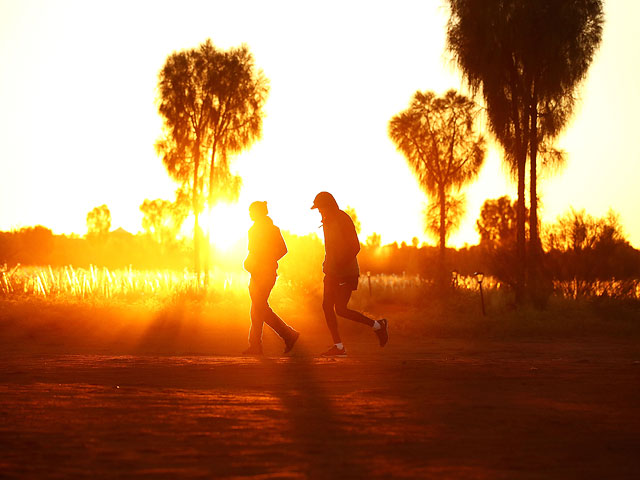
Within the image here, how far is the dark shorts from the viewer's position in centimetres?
1139

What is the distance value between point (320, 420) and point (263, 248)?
19.4ft

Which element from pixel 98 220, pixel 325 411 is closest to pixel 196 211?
pixel 325 411

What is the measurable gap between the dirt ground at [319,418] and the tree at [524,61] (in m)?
13.4

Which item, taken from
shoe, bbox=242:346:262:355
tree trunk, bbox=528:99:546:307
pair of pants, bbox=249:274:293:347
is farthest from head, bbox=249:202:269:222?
tree trunk, bbox=528:99:546:307

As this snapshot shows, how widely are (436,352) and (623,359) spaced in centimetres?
282

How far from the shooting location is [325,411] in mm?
6984

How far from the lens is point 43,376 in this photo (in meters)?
9.55

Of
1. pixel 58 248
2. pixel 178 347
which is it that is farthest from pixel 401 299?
pixel 58 248

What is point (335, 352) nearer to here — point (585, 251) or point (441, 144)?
point (585, 251)

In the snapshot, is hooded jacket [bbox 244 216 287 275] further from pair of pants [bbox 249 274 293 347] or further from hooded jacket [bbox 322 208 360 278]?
hooded jacket [bbox 322 208 360 278]

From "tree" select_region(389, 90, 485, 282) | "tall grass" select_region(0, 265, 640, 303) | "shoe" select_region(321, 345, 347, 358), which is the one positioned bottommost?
"shoe" select_region(321, 345, 347, 358)

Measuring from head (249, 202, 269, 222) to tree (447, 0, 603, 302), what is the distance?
1364 cm

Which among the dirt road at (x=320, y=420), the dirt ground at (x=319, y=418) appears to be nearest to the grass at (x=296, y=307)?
the dirt ground at (x=319, y=418)

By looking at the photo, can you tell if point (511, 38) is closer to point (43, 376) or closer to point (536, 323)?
point (536, 323)
